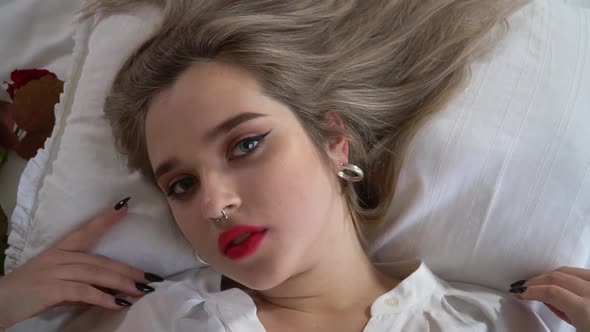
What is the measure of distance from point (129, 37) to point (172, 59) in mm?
272

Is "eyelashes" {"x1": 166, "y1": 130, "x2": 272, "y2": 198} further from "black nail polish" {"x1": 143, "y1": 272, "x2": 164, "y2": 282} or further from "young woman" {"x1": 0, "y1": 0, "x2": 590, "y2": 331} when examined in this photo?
"black nail polish" {"x1": 143, "y1": 272, "x2": 164, "y2": 282}

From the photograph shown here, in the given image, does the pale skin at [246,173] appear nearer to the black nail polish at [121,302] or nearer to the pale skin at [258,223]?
the pale skin at [258,223]

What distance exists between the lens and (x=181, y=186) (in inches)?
40.1

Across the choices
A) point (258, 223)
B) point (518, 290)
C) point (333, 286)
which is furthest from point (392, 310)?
point (258, 223)

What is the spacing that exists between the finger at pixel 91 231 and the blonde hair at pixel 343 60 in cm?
11

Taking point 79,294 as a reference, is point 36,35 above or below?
above

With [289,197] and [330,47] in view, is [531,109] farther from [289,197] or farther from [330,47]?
[289,197]

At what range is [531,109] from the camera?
1.08 meters

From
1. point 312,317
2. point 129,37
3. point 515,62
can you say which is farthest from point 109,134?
point 515,62

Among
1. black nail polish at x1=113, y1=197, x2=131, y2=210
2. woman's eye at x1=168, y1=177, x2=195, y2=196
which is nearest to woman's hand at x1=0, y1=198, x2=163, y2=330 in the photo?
black nail polish at x1=113, y1=197, x2=131, y2=210

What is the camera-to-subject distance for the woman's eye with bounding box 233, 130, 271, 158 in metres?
0.91

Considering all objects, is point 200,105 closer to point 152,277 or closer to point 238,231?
point 238,231

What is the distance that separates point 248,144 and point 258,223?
0.44 ft

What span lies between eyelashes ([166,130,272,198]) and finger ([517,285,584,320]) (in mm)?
584
